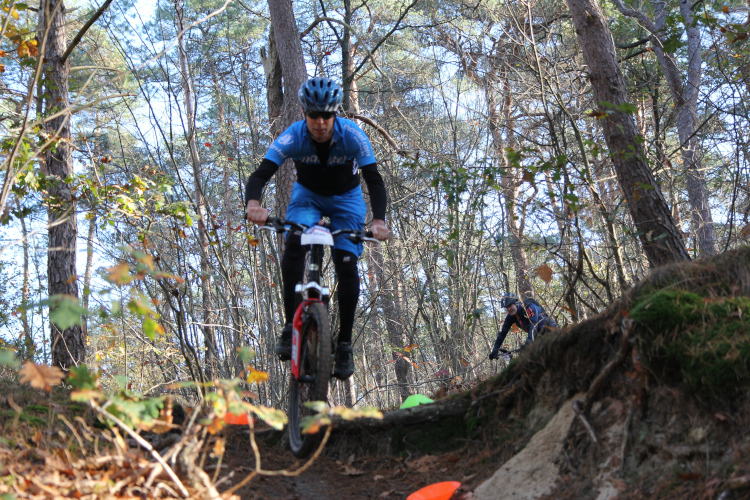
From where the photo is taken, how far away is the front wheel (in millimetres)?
3277

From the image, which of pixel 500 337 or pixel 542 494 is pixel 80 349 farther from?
pixel 542 494

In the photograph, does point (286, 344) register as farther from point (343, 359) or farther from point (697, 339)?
point (697, 339)

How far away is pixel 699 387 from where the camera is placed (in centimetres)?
235

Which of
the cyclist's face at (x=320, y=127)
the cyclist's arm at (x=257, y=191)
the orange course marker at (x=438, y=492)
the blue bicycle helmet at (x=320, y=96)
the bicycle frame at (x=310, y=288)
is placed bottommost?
the orange course marker at (x=438, y=492)

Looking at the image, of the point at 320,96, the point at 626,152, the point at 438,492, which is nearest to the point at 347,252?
the point at 320,96

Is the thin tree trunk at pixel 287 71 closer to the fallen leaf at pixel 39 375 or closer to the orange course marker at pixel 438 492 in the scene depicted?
the orange course marker at pixel 438 492

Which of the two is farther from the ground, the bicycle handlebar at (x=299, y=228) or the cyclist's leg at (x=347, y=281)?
the bicycle handlebar at (x=299, y=228)

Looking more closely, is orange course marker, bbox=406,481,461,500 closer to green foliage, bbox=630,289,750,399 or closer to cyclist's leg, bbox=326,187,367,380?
cyclist's leg, bbox=326,187,367,380

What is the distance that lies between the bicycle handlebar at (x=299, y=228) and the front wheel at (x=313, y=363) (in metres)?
0.50

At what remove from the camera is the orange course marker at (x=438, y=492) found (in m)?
2.91

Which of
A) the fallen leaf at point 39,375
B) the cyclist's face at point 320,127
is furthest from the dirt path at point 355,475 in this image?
the cyclist's face at point 320,127

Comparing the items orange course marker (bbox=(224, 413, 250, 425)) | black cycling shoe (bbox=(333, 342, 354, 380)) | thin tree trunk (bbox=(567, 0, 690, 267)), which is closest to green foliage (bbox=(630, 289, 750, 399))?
black cycling shoe (bbox=(333, 342, 354, 380))

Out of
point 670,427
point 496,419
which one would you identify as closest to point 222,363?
point 496,419

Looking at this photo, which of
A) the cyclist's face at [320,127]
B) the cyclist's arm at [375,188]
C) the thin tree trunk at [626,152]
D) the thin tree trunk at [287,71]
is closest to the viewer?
the cyclist's face at [320,127]
